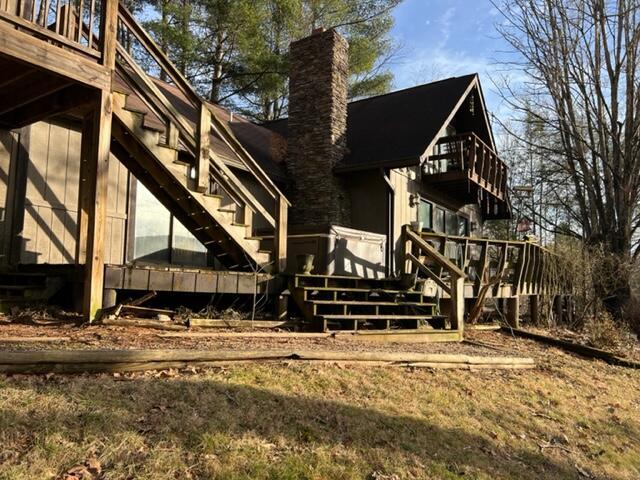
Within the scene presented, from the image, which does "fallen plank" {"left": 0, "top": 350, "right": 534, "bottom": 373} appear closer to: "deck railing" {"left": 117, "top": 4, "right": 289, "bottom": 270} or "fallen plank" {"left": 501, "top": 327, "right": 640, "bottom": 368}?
"deck railing" {"left": 117, "top": 4, "right": 289, "bottom": 270}

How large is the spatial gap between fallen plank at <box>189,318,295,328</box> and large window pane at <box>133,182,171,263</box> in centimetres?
314

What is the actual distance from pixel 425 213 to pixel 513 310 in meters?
3.50

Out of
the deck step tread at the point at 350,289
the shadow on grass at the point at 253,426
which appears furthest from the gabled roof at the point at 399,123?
the shadow on grass at the point at 253,426

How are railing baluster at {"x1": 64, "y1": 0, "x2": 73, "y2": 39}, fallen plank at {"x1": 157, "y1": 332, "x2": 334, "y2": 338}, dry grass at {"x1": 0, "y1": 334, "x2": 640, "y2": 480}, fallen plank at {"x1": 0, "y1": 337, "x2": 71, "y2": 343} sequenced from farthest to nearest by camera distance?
railing baluster at {"x1": 64, "y1": 0, "x2": 73, "y2": 39} → fallen plank at {"x1": 157, "y1": 332, "x2": 334, "y2": 338} → fallen plank at {"x1": 0, "y1": 337, "x2": 71, "y2": 343} → dry grass at {"x1": 0, "y1": 334, "x2": 640, "y2": 480}

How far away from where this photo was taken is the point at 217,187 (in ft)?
34.1

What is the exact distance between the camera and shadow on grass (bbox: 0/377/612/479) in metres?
3.28

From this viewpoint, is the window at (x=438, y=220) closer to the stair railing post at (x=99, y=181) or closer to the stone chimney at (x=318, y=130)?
the stone chimney at (x=318, y=130)

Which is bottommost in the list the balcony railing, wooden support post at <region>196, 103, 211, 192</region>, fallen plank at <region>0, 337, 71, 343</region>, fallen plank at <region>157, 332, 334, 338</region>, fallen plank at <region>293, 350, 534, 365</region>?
fallen plank at <region>293, 350, 534, 365</region>

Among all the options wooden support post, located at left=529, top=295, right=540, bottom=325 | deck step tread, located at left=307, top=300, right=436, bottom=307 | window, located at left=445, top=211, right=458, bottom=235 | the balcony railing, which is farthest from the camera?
window, located at left=445, top=211, right=458, bottom=235

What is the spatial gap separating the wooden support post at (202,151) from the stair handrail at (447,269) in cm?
427

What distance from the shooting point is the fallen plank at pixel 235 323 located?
6.59 meters

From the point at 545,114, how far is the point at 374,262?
442 inches

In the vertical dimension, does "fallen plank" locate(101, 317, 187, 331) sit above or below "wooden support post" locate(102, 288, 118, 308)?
below

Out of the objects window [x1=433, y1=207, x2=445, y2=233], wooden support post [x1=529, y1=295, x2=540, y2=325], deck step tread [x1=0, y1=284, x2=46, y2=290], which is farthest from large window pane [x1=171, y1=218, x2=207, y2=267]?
wooden support post [x1=529, y1=295, x2=540, y2=325]
